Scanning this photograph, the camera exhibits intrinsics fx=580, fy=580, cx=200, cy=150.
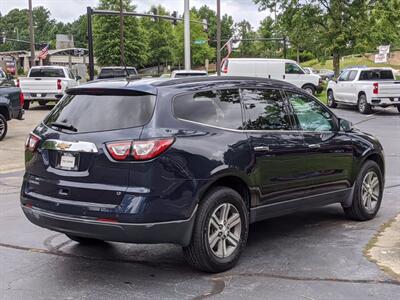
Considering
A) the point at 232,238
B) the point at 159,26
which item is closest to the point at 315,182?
the point at 232,238

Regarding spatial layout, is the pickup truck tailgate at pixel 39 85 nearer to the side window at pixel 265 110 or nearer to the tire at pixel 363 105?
the tire at pixel 363 105

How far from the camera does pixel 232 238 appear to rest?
205 inches

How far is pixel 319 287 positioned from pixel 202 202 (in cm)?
117

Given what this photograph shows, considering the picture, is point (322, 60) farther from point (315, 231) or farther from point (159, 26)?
point (159, 26)

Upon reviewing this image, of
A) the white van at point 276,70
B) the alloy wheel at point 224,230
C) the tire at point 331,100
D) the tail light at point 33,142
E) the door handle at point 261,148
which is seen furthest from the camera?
the white van at point 276,70

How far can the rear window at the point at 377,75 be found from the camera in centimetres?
2425

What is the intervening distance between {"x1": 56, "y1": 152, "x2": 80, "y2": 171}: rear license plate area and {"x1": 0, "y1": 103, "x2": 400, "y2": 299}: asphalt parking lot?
95 cm

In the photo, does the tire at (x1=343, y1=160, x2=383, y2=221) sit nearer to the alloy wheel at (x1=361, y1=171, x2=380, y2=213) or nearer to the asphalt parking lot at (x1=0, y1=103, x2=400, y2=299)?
the alloy wheel at (x1=361, y1=171, x2=380, y2=213)

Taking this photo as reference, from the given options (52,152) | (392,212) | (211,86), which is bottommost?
(392,212)

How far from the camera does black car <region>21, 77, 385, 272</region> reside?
460 cm

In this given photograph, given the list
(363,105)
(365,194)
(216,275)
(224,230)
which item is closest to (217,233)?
(224,230)

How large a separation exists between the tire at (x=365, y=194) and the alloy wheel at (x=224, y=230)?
2090mm

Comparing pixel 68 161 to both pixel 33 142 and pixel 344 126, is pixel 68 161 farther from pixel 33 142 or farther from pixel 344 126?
pixel 344 126

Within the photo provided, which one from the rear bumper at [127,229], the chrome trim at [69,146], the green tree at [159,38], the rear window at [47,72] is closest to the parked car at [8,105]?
the rear window at [47,72]
